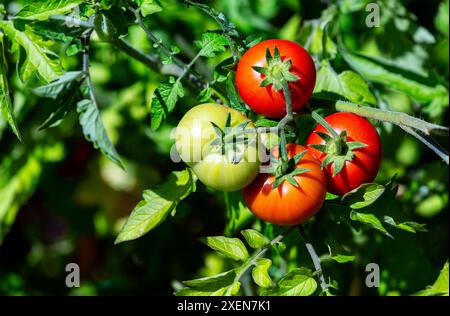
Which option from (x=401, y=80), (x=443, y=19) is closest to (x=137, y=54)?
(x=401, y=80)

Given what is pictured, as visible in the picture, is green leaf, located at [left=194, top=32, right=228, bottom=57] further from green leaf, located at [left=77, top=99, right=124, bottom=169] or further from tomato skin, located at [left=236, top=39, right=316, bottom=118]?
green leaf, located at [left=77, top=99, right=124, bottom=169]

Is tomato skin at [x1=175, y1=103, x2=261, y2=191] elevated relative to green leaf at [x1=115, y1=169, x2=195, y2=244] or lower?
elevated

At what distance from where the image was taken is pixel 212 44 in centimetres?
111

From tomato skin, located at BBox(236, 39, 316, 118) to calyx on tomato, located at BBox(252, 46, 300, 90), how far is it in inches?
0.6

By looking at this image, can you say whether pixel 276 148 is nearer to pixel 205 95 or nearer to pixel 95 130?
pixel 205 95

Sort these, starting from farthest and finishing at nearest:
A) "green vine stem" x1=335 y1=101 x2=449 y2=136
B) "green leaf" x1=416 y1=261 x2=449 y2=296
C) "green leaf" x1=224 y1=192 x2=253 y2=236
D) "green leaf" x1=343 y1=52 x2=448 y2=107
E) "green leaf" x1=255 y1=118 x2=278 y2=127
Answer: "green leaf" x1=343 y1=52 x2=448 y2=107
"green leaf" x1=224 y1=192 x2=253 y2=236
"green leaf" x1=416 y1=261 x2=449 y2=296
"green leaf" x1=255 y1=118 x2=278 y2=127
"green vine stem" x1=335 y1=101 x2=449 y2=136

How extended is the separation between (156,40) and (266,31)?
0.78m

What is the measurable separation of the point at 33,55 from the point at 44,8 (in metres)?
0.09

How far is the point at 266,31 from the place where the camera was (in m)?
A: 1.83

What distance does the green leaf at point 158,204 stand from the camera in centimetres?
114

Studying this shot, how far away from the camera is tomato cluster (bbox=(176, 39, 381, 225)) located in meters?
1.03

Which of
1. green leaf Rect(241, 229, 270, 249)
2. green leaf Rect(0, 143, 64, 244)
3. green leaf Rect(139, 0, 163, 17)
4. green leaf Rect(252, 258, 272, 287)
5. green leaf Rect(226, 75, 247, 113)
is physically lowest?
green leaf Rect(0, 143, 64, 244)

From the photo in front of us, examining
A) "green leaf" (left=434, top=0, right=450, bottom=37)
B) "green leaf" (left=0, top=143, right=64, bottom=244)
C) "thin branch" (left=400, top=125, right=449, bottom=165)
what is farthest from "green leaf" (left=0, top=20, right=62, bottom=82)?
"green leaf" (left=434, top=0, right=450, bottom=37)

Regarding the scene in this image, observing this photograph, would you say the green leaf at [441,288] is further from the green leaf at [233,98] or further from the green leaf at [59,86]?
the green leaf at [59,86]
